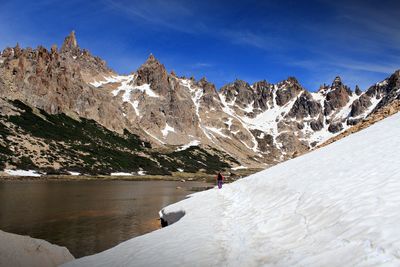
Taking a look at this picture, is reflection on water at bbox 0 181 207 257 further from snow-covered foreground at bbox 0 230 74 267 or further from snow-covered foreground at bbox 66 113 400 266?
snow-covered foreground at bbox 66 113 400 266

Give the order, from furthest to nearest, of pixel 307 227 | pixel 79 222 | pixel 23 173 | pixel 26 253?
pixel 23 173 < pixel 79 222 < pixel 26 253 < pixel 307 227

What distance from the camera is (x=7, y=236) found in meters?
19.0

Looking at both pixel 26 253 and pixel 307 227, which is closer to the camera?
pixel 307 227

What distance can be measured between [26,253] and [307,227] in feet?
43.3

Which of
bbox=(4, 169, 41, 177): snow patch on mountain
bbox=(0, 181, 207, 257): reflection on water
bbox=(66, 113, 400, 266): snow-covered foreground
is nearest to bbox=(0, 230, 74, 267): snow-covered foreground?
bbox=(66, 113, 400, 266): snow-covered foreground

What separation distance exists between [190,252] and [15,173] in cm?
14331

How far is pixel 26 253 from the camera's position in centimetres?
1853

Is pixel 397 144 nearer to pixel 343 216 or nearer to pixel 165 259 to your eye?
pixel 343 216

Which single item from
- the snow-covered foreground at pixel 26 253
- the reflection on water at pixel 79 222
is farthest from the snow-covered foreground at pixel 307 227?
the reflection on water at pixel 79 222

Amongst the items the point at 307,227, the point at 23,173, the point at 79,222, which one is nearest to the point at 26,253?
the point at 307,227

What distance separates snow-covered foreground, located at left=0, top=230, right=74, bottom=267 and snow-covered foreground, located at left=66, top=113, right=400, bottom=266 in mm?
1888

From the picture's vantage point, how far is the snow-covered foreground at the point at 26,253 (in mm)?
17500

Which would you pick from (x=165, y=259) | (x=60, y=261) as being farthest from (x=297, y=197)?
(x=60, y=261)

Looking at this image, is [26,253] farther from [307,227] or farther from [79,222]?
[79,222]
